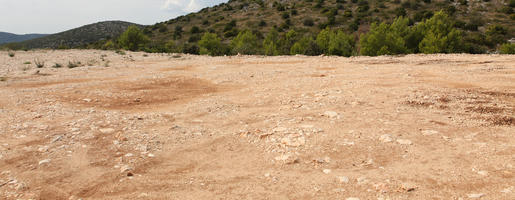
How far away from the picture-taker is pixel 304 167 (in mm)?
4090

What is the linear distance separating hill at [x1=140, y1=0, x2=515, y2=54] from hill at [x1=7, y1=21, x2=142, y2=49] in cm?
1585

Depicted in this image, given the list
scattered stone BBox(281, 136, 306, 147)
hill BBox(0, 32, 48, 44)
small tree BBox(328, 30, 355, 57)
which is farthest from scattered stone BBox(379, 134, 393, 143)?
hill BBox(0, 32, 48, 44)

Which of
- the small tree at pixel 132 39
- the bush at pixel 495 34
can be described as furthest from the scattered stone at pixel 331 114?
the bush at pixel 495 34

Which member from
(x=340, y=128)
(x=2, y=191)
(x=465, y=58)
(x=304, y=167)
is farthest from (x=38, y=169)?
(x=465, y=58)

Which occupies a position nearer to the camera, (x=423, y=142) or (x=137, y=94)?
(x=423, y=142)

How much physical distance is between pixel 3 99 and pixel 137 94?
3.36m

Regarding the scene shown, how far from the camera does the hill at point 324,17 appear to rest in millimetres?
45219

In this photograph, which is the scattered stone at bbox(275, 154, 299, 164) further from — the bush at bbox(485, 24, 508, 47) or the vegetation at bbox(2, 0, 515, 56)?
the bush at bbox(485, 24, 508, 47)

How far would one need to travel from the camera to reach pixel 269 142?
193 inches

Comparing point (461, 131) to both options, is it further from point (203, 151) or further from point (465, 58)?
point (465, 58)

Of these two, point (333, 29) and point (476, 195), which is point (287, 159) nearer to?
point (476, 195)

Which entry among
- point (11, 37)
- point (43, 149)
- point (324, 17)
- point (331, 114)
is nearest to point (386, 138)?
point (331, 114)

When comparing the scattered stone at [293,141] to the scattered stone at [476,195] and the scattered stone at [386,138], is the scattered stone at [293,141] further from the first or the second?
the scattered stone at [476,195]

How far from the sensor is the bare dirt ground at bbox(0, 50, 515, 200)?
360 centimetres
